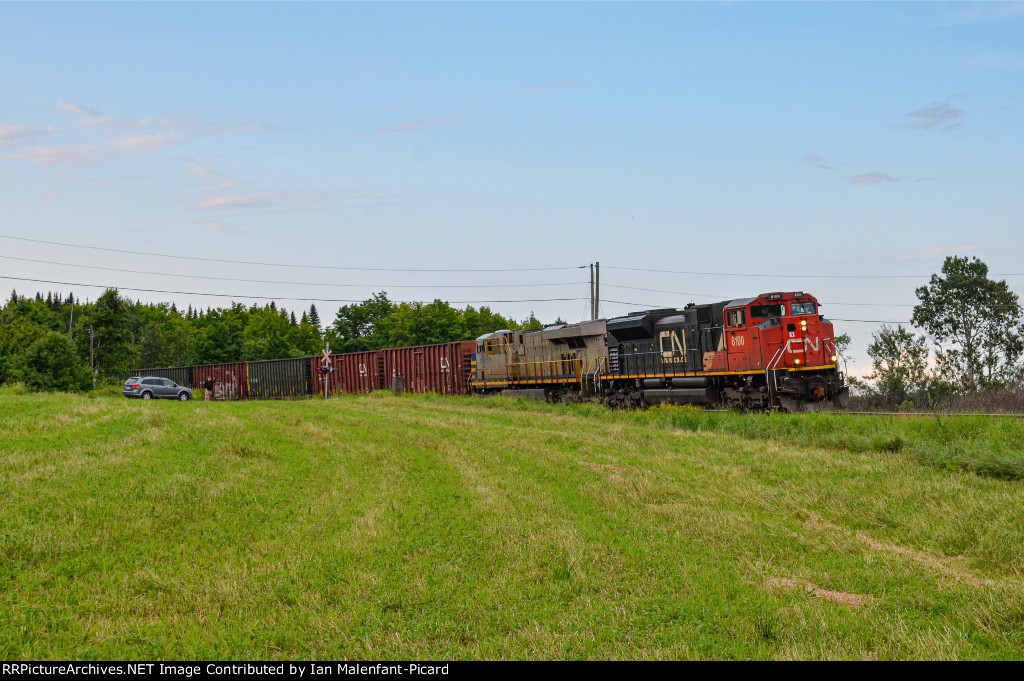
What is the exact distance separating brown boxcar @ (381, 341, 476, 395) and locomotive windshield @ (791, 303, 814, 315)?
22755 millimetres

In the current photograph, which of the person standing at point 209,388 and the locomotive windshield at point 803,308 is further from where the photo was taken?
the person standing at point 209,388

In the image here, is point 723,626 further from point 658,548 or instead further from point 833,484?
point 833,484

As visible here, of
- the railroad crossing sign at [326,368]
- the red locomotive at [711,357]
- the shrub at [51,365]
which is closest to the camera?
the red locomotive at [711,357]

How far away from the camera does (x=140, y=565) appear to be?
368 inches

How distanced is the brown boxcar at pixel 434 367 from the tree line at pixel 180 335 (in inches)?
795

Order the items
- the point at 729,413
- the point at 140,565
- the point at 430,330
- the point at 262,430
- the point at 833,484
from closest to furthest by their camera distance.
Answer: the point at 140,565
the point at 833,484
the point at 262,430
the point at 729,413
the point at 430,330

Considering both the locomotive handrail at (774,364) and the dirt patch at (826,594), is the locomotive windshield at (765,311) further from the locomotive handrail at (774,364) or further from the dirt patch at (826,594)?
the dirt patch at (826,594)

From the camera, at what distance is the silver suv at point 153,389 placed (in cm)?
4559

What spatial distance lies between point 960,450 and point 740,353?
34.9 ft

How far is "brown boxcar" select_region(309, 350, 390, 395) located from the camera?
52188 mm

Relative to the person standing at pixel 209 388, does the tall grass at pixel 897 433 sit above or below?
below

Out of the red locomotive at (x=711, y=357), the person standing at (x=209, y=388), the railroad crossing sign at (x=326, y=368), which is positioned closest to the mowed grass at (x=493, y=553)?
the red locomotive at (x=711, y=357)

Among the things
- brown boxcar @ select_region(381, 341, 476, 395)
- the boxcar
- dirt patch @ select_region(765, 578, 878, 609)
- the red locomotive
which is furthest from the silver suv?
dirt patch @ select_region(765, 578, 878, 609)
